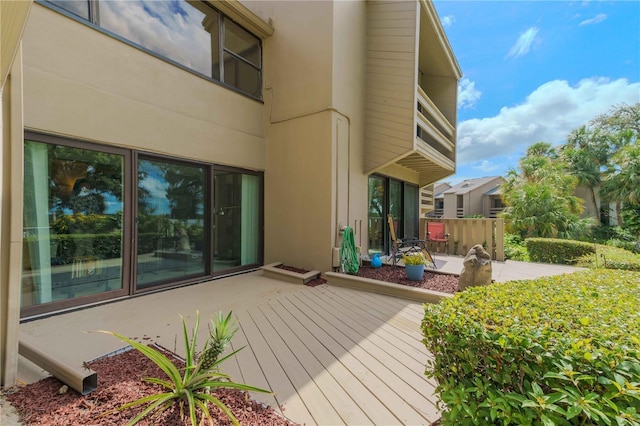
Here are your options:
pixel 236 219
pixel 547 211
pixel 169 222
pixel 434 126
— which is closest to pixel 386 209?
pixel 434 126

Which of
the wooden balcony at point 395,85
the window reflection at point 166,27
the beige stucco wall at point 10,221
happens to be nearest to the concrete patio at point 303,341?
the beige stucco wall at point 10,221

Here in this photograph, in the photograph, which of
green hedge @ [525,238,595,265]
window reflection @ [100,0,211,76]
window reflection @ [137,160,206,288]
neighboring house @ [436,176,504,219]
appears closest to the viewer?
window reflection @ [100,0,211,76]

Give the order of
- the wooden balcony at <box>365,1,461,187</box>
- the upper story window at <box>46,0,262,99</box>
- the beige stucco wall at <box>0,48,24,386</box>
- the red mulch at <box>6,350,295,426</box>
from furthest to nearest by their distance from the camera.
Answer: the wooden balcony at <box>365,1,461,187</box> → the upper story window at <box>46,0,262,99</box> → the beige stucco wall at <box>0,48,24,386</box> → the red mulch at <box>6,350,295,426</box>

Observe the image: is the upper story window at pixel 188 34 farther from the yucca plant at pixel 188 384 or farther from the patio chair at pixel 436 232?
the patio chair at pixel 436 232

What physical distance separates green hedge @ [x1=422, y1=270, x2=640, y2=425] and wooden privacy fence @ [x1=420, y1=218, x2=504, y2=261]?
6204 millimetres

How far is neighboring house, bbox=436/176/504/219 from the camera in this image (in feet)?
83.5

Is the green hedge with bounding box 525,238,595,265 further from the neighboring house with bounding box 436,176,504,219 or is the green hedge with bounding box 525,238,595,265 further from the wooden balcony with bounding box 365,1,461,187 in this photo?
the neighboring house with bounding box 436,176,504,219

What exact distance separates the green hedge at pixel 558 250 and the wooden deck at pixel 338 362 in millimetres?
5511

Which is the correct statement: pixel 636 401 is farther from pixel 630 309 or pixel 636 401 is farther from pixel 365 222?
pixel 365 222

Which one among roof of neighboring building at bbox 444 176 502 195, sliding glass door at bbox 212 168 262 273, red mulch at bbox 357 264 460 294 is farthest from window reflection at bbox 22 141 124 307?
roof of neighboring building at bbox 444 176 502 195

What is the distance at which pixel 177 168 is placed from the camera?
4914 millimetres

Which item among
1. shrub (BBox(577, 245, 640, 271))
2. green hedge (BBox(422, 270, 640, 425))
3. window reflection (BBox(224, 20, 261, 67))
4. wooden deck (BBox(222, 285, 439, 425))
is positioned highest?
window reflection (BBox(224, 20, 261, 67))

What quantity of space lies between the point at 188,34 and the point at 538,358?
6581mm

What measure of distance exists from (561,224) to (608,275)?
10.6 meters
